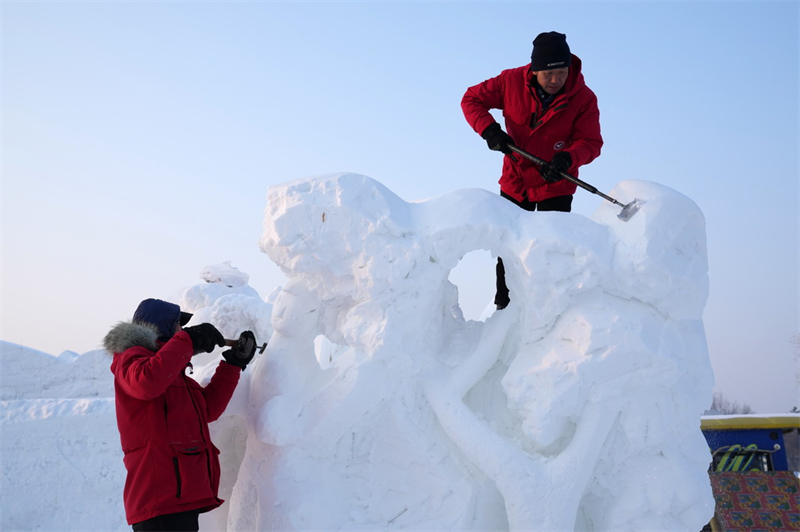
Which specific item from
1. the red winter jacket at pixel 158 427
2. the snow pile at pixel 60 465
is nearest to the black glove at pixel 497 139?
the red winter jacket at pixel 158 427

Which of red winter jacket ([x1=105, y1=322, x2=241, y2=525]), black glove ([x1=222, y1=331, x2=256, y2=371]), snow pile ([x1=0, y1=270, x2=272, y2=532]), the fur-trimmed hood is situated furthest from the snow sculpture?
snow pile ([x1=0, y1=270, x2=272, y2=532])

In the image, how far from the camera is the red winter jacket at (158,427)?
2818mm

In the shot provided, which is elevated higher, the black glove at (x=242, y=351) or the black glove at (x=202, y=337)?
the black glove at (x=202, y=337)

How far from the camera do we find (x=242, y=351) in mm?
3266

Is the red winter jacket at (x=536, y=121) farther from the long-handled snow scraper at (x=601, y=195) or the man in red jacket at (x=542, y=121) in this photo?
the long-handled snow scraper at (x=601, y=195)

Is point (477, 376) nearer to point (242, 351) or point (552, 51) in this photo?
point (242, 351)

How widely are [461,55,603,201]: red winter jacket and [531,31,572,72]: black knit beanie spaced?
0.15 metres

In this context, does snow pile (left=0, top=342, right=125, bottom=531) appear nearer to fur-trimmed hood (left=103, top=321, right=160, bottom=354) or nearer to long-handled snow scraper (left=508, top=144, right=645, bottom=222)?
fur-trimmed hood (left=103, top=321, right=160, bottom=354)

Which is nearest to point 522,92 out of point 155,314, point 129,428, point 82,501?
point 155,314

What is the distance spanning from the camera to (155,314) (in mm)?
3127

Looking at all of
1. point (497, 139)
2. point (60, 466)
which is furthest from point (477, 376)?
point (60, 466)

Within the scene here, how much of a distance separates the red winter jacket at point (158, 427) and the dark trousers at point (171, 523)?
1.3 inches

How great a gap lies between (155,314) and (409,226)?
1154mm

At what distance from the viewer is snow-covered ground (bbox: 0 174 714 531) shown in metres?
3.18
